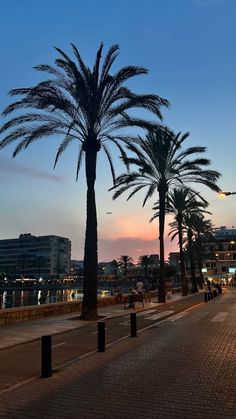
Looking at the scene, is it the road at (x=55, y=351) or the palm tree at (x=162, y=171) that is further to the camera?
the palm tree at (x=162, y=171)

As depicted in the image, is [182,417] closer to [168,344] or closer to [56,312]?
[168,344]

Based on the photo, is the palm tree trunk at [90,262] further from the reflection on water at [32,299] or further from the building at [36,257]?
the building at [36,257]

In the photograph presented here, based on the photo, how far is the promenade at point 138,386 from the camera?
633 cm

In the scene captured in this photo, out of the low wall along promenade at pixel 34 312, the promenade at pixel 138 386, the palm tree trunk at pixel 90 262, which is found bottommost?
the promenade at pixel 138 386

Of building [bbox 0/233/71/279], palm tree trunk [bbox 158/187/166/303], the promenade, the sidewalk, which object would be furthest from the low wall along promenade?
building [bbox 0/233/71/279]

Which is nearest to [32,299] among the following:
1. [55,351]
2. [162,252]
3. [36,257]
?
[162,252]

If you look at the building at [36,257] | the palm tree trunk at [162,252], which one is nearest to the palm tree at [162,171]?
the palm tree trunk at [162,252]

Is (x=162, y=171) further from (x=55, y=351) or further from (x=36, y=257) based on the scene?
(x=36, y=257)

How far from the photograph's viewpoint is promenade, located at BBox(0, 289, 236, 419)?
633 centimetres

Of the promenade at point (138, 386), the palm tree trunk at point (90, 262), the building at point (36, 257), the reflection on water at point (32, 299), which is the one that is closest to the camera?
the promenade at point (138, 386)

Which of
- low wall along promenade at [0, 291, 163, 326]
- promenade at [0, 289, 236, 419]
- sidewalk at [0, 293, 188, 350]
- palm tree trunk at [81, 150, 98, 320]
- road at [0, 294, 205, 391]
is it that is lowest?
promenade at [0, 289, 236, 419]

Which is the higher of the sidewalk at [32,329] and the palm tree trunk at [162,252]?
the palm tree trunk at [162,252]

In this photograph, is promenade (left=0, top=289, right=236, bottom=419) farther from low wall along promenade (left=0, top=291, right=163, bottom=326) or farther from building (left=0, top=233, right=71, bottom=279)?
building (left=0, top=233, right=71, bottom=279)

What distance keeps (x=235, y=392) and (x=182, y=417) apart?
5.32 feet
